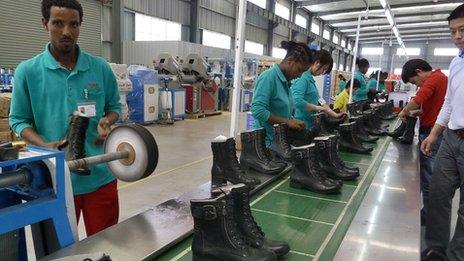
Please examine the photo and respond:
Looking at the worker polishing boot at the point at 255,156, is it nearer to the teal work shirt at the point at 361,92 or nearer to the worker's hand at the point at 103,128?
the worker's hand at the point at 103,128

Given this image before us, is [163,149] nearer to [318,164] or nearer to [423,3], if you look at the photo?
[318,164]

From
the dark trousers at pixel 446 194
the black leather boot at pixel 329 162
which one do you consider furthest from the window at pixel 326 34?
the black leather boot at pixel 329 162

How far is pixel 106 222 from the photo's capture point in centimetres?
184

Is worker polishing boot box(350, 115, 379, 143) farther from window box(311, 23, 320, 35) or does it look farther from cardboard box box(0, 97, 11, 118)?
window box(311, 23, 320, 35)

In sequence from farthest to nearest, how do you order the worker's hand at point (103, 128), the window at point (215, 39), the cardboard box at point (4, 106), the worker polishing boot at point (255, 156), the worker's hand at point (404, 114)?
the window at point (215, 39) < the cardboard box at point (4, 106) < the worker's hand at point (404, 114) < the worker polishing boot at point (255, 156) < the worker's hand at point (103, 128)

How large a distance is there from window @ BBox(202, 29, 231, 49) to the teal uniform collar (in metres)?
15.0

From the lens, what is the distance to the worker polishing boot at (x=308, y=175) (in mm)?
2059

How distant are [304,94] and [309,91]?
0.06 m

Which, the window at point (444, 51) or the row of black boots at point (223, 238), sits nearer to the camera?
the row of black boots at point (223, 238)

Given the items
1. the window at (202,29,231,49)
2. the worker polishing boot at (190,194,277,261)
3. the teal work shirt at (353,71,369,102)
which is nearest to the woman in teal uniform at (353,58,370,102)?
the teal work shirt at (353,71,369,102)

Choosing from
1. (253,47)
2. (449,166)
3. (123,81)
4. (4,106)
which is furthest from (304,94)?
(253,47)

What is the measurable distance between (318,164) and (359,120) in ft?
5.91

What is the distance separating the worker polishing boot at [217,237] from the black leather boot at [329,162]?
1199 mm

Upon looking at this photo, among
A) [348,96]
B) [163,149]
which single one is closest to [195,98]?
[163,149]
